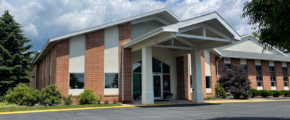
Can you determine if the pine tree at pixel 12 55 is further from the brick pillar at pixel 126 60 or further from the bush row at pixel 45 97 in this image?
the brick pillar at pixel 126 60

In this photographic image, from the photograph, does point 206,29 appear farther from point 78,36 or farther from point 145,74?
point 78,36

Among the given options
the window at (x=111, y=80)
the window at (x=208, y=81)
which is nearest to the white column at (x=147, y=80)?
the window at (x=111, y=80)

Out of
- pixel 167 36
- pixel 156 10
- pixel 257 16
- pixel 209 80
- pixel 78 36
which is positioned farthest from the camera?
pixel 209 80

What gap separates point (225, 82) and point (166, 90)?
631cm

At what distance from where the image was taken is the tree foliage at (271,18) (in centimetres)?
559

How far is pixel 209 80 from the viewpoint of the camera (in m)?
20.8

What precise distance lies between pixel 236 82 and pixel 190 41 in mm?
7534

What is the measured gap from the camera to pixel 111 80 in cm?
1606

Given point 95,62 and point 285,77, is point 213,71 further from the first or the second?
point 285,77

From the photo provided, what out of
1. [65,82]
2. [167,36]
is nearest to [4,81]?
[65,82]

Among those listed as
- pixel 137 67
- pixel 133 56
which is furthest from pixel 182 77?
pixel 133 56

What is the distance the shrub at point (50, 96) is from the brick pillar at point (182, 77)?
921 centimetres

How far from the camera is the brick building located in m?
14.3

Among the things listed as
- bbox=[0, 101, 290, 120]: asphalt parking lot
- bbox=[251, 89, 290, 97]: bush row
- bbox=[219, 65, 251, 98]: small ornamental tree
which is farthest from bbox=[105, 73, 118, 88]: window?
bbox=[251, 89, 290, 97]: bush row
